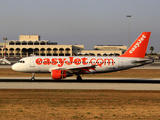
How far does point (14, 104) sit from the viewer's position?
18.3 metres

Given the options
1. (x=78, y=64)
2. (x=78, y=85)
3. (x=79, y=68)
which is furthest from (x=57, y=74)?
(x=78, y=64)

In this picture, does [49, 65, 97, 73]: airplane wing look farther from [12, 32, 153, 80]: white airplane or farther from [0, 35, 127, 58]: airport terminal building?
[0, 35, 127, 58]: airport terminal building

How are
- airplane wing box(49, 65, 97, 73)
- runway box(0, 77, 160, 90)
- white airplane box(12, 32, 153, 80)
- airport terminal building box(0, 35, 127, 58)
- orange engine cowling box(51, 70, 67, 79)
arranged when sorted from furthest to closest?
airport terminal building box(0, 35, 127, 58) → white airplane box(12, 32, 153, 80) → airplane wing box(49, 65, 97, 73) → orange engine cowling box(51, 70, 67, 79) → runway box(0, 77, 160, 90)

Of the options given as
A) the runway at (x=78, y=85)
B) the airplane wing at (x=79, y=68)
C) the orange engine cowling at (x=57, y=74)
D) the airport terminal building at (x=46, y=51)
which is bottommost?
the runway at (x=78, y=85)

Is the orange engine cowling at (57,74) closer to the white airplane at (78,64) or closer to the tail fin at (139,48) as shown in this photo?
the white airplane at (78,64)

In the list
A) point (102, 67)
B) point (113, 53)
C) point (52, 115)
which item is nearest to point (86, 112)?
point (52, 115)

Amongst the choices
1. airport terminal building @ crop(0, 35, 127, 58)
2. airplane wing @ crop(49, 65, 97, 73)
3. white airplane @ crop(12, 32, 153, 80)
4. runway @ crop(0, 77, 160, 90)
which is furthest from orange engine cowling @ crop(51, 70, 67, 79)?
airport terminal building @ crop(0, 35, 127, 58)

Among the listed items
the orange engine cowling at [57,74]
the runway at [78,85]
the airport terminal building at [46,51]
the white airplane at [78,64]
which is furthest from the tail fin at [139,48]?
the airport terminal building at [46,51]

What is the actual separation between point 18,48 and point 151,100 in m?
135

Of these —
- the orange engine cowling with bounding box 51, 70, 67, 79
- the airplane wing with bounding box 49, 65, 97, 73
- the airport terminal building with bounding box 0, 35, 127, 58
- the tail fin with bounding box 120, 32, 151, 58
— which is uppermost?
the airport terminal building with bounding box 0, 35, 127, 58

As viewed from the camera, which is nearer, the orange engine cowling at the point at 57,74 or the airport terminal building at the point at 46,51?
the orange engine cowling at the point at 57,74

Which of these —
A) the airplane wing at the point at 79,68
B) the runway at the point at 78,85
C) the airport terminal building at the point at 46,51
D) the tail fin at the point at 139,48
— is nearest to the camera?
the runway at the point at 78,85

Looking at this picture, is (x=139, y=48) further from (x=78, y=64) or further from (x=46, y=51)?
(x=46, y=51)

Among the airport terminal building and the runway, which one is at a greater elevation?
the airport terminal building
